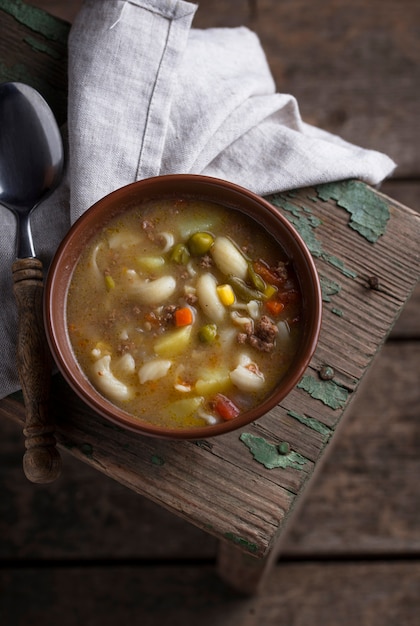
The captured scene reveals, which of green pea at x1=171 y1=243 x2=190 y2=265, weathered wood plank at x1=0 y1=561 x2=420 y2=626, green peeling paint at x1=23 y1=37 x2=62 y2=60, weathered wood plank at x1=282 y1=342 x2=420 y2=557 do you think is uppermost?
green peeling paint at x1=23 y1=37 x2=62 y2=60

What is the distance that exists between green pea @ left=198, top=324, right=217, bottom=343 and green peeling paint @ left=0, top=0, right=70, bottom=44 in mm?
1010

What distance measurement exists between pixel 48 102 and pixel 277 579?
205 centimetres

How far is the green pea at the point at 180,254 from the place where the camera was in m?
1.81

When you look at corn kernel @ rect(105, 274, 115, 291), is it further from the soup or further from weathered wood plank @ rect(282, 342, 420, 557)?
weathered wood plank @ rect(282, 342, 420, 557)

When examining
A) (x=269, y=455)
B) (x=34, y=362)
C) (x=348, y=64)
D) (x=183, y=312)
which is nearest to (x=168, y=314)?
(x=183, y=312)

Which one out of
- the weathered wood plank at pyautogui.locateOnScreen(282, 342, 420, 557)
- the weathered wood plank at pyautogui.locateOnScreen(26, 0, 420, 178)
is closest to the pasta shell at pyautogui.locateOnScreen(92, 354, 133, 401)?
the weathered wood plank at pyautogui.locateOnScreen(282, 342, 420, 557)

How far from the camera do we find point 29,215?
1939mm

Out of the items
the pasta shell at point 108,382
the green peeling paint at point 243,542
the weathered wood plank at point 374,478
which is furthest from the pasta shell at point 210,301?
the weathered wood plank at point 374,478

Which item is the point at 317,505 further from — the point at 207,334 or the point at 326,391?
the point at 207,334

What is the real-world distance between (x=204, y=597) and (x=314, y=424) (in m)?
1.33

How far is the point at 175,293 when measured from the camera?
71.2 inches

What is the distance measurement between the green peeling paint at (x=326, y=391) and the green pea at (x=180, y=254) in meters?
0.46

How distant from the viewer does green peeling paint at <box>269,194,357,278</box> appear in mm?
1979

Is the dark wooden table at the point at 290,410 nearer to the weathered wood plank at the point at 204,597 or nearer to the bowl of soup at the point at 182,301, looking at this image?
the bowl of soup at the point at 182,301
